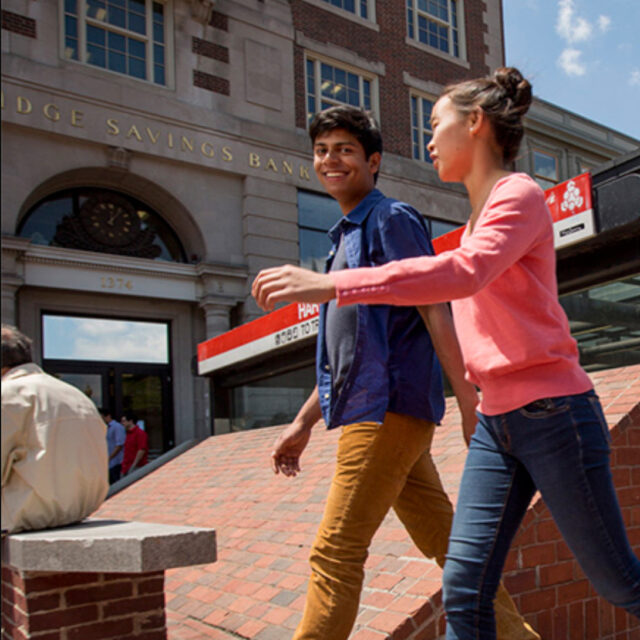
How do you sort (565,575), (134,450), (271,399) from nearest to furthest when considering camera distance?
(565,575)
(271,399)
(134,450)

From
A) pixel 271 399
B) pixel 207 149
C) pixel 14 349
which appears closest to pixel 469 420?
pixel 14 349

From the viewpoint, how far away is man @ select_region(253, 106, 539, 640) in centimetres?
226

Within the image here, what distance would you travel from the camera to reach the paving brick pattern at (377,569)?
10.7 feet

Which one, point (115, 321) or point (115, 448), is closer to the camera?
point (115, 448)

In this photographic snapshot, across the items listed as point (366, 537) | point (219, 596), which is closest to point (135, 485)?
point (219, 596)

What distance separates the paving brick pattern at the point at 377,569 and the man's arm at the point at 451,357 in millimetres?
1213

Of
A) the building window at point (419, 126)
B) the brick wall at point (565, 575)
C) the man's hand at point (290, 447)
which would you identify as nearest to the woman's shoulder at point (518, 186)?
the man's hand at point (290, 447)

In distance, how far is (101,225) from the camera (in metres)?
16.3

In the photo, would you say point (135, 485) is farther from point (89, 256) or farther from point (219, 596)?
point (89, 256)

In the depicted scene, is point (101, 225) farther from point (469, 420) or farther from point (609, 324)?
point (469, 420)

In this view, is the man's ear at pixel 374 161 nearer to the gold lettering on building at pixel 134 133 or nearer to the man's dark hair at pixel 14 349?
the man's dark hair at pixel 14 349

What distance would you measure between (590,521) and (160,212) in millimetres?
16302

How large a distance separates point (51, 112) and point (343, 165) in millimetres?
14164

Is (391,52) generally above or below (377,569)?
above
